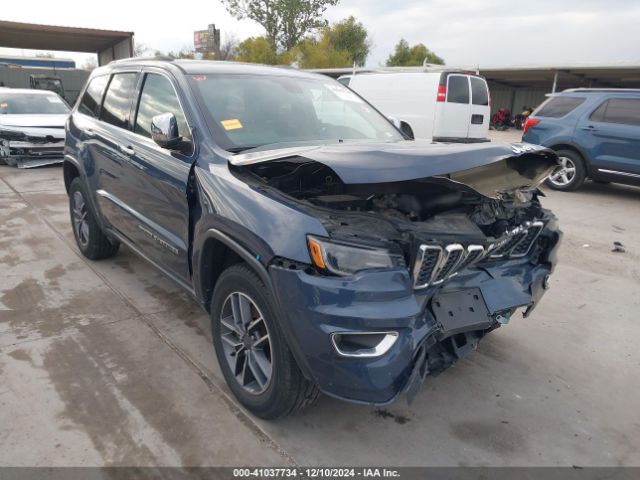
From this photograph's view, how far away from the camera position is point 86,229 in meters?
4.96

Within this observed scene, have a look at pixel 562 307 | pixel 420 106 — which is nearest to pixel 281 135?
pixel 562 307

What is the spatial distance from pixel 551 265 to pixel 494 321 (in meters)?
0.71

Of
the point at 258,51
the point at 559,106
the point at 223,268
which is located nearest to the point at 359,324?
the point at 223,268

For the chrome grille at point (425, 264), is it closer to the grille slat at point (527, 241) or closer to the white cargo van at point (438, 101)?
the grille slat at point (527, 241)

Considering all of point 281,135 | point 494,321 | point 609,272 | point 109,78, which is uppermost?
point 109,78

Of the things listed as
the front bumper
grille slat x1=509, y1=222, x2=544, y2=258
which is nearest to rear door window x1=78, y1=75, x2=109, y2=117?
the front bumper

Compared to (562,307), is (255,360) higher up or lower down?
higher up

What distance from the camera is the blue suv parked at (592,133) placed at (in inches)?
333

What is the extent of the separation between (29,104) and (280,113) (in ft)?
35.1

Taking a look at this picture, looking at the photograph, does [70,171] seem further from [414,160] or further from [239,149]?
[414,160]

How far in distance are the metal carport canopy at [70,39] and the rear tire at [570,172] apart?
18.1 m

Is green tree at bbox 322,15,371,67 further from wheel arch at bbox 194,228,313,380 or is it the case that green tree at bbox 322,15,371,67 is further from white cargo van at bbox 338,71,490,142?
wheel arch at bbox 194,228,313,380

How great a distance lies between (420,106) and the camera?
11.6 m

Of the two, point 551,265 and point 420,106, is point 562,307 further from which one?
point 420,106
